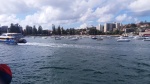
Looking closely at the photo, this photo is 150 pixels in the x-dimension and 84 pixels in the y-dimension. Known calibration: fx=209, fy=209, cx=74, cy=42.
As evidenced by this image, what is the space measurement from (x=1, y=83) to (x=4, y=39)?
105823 mm

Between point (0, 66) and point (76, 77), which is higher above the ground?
point (0, 66)

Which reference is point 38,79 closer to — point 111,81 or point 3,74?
point 111,81

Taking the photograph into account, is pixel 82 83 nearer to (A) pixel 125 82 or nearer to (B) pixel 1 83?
(A) pixel 125 82

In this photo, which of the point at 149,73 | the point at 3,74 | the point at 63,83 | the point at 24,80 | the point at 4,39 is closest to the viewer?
the point at 3,74

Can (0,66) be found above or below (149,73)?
above

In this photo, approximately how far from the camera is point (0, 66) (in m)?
5.30

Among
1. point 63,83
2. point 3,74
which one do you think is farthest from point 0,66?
point 63,83

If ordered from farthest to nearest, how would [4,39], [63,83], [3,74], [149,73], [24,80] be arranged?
[4,39] < [149,73] < [24,80] < [63,83] < [3,74]

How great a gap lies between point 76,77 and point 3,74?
1823 centimetres

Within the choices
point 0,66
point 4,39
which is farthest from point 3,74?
point 4,39

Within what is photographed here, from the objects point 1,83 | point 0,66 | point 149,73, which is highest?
point 0,66

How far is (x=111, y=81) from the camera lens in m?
21.3

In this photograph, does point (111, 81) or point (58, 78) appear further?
point (58, 78)

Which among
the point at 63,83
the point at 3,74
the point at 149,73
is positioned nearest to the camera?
the point at 3,74
